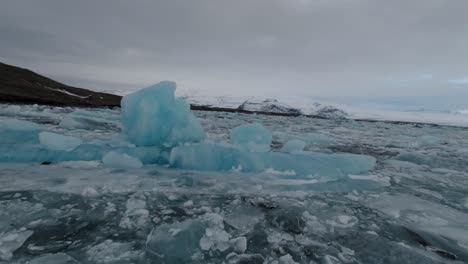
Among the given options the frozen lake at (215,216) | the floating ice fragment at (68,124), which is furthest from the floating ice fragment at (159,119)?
the floating ice fragment at (68,124)

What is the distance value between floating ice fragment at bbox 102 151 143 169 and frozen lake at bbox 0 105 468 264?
0.55 ft

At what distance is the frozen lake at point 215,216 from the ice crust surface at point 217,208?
1cm

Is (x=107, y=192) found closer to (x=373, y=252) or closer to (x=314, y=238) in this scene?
(x=314, y=238)

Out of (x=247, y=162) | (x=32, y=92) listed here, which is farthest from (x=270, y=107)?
(x=247, y=162)

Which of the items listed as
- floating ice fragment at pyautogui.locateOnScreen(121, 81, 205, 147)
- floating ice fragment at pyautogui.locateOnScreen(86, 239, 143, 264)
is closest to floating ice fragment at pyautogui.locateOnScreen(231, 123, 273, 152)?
floating ice fragment at pyautogui.locateOnScreen(121, 81, 205, 147)

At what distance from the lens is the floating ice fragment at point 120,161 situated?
192 inches

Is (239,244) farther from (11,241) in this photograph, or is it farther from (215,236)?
(11,241)

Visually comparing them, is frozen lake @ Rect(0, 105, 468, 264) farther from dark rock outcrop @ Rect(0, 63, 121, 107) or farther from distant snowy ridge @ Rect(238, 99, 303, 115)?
distant snowy ridge @ Rect(238, 99, 303, 115)

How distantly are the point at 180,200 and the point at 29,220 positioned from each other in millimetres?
1395

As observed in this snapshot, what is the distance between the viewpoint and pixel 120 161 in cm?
493

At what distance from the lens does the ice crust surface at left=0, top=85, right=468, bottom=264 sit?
2.33m

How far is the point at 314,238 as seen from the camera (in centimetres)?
264

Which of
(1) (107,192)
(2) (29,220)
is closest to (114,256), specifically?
(2) (29,220)

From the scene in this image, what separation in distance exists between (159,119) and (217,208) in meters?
3.47
